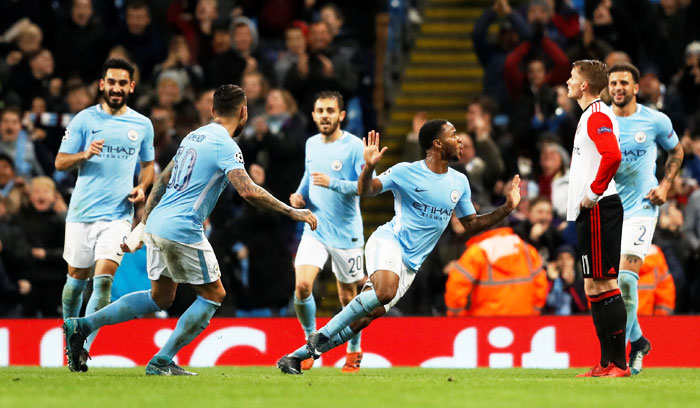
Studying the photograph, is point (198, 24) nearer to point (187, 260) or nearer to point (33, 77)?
point (33, 77)

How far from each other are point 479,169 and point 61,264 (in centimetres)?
508

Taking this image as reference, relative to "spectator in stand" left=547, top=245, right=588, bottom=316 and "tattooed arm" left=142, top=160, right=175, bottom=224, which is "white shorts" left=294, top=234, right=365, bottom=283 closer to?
"tattooed arm" left=142, top=160, right=175, bottom=224

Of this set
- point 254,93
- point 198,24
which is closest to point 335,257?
point 254,93

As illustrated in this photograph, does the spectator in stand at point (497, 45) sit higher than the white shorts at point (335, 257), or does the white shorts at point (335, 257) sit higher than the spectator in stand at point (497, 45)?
the spectator in stand at point (497, 45)

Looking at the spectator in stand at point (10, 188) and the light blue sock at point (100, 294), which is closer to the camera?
the light blue sock at point (100, 294)

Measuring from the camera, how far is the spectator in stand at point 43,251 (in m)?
13.6

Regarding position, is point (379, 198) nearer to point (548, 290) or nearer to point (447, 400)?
point (548, 290)

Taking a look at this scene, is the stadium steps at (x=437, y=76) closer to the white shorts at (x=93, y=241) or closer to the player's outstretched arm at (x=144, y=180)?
the player's outstretched arm at (x=144, y=180)

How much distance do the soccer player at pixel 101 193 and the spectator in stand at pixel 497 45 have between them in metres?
7.35

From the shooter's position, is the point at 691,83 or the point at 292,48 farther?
the point at 292,48

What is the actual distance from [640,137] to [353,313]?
3072 mm

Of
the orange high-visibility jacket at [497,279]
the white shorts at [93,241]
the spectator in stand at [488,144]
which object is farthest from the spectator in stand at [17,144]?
the orange high-visibility jacket at [497,279]

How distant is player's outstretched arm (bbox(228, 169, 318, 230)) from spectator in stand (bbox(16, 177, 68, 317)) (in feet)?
18.2

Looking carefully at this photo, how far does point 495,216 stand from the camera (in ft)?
31.8
